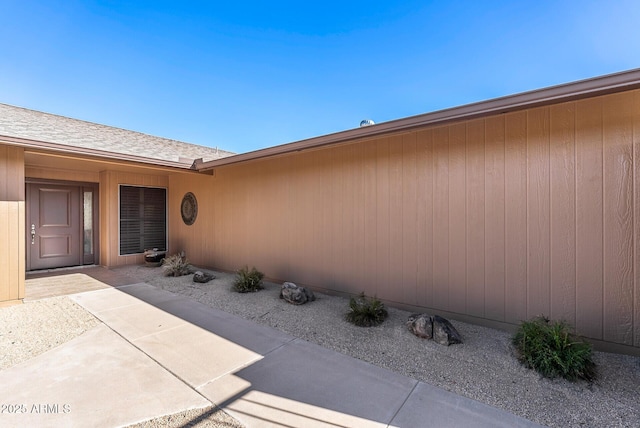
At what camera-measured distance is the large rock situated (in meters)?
2.86

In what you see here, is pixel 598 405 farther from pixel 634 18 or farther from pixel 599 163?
pixel 634 18

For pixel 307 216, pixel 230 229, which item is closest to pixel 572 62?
pixel 307 216

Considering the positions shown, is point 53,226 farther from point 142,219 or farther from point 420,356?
point 420,356

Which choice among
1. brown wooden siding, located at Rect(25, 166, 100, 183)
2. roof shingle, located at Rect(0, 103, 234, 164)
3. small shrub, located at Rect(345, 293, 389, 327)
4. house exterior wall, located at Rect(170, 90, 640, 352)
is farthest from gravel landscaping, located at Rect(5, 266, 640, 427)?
brown wooden siding, located at Rect(25, 166, 100, 183)

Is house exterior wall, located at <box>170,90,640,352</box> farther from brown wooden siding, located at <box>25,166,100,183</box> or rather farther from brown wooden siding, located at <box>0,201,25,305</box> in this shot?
brown wooden siding, located at <box>25,166,100,183</box>

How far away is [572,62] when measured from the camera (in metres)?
4.53

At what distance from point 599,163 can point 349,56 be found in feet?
19.6

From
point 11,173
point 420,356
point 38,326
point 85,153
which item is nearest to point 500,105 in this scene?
point 420,356

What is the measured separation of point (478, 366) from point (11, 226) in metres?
6.28

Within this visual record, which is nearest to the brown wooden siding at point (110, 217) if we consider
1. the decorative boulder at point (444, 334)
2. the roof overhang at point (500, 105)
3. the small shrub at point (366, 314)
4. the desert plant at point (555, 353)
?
the roof overhang at point (500, 105)

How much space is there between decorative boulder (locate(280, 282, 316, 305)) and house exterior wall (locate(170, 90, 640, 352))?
49cm

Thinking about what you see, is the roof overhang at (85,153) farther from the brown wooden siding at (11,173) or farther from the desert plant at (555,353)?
the desert plant at (555,353)

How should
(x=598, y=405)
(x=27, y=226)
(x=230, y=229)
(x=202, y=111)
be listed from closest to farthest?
(x=598, y=405), (x=27, y=226), (x=230, y=229), (x=202, y=111)

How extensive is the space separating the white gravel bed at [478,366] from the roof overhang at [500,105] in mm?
2412
